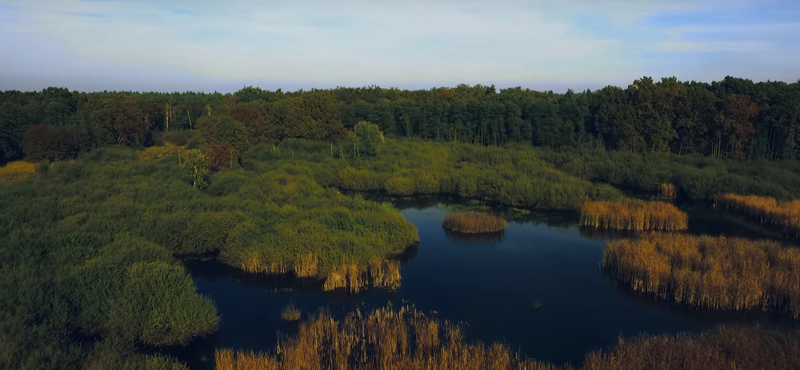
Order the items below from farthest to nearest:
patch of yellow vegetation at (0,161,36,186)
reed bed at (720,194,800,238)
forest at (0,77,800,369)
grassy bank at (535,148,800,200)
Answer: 1. patch of yellow vegetation at (0,161,36,186)
2. grassy bank at (535,148,800,200)
3. reed bed at (720,194,800,238)
4. forest at (0,77,800,369)

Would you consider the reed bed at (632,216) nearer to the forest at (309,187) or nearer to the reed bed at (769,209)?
the forest at (309,187)

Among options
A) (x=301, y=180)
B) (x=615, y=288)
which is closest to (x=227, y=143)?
(x=301, y=180)

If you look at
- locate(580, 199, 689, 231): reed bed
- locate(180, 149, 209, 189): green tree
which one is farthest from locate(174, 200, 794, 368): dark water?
locate(180, 149, 209, 189): green tree

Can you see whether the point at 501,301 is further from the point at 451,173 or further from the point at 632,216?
the point at 451,173

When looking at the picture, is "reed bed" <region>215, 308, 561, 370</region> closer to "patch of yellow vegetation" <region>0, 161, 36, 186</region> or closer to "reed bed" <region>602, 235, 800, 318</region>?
"reed bed" <region>602, 235, 800, 318</region>

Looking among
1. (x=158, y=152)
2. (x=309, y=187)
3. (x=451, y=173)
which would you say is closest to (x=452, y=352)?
(x=309, y=187)

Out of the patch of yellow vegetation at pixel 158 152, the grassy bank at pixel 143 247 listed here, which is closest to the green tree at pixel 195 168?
the grassy bank at pixel 143 247

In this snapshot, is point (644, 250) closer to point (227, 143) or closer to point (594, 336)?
point (594, 336)
